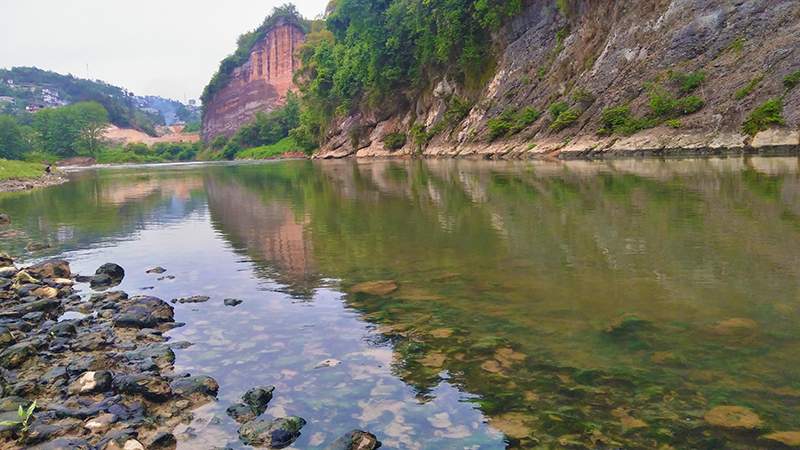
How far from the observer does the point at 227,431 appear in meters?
5.52

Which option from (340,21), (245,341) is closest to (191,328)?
(245,341)

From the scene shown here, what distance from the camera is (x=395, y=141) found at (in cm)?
7456

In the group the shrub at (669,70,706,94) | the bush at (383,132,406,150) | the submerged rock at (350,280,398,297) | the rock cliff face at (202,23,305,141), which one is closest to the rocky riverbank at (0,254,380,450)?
the submerged rock at (350,280,398,297)

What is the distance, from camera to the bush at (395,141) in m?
74.2

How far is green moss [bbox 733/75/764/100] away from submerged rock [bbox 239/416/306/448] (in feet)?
114

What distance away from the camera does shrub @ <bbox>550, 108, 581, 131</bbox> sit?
43.6 m

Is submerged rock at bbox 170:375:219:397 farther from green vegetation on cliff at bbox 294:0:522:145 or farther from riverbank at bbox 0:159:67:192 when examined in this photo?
green vegetation on cliff at bbox 294:0:522:145

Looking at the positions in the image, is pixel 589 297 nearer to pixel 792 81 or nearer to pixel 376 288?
pixel 376 288

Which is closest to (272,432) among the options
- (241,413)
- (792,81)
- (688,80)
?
(241,413)

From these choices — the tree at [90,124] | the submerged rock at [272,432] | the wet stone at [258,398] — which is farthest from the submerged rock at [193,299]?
the tree at [90,124]

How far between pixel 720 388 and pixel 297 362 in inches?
181

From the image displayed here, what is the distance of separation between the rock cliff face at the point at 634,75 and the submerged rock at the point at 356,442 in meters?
31.8

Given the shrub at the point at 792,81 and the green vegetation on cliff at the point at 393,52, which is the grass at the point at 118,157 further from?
the shrub at the point at 792,81

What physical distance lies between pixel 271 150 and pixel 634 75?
101 metres
